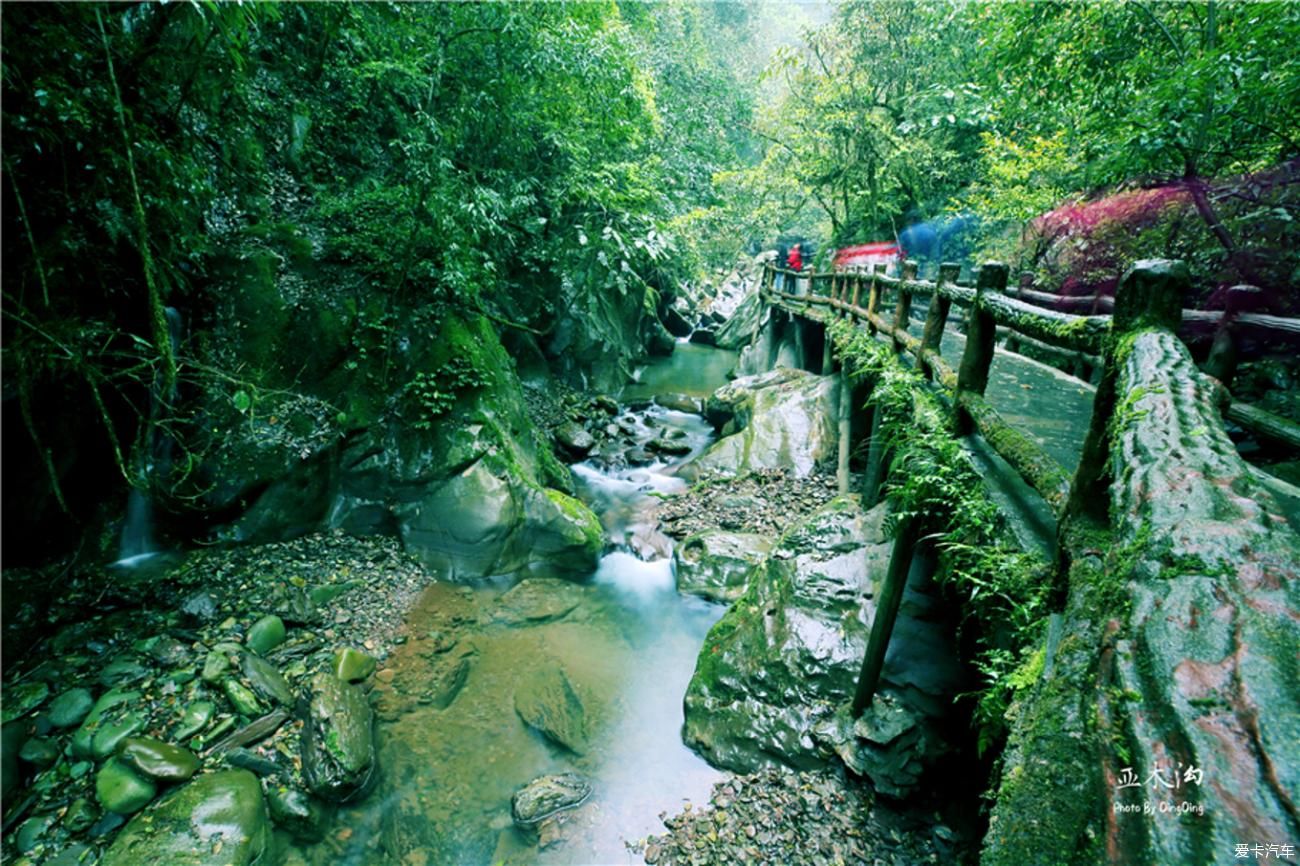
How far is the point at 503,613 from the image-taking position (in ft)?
19.1

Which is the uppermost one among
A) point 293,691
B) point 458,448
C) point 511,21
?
point 511,21

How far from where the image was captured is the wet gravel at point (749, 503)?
7.20m

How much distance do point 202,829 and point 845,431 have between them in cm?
759

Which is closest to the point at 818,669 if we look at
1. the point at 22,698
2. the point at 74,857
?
the point at 74,857

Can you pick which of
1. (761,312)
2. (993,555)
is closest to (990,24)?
(993,555)

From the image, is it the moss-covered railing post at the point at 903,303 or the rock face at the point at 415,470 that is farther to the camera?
the rock face at the point at 415,470

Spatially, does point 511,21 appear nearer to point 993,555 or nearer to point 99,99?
point 99,99

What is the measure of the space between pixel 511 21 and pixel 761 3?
39203 millimetres

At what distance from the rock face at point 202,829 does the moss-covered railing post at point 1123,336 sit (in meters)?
4.81

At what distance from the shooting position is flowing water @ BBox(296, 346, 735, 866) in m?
3.72

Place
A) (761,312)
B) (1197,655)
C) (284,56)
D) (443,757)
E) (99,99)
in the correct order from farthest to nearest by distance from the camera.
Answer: (761,312), (284,56), (443,757), (99,99), (1197,655)

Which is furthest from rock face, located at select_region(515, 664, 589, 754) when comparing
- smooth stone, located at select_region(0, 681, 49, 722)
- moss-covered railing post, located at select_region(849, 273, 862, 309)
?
moss-covered railing post, located at select_region(849, 273, 862, 309)

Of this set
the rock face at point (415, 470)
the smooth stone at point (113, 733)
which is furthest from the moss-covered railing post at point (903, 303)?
the smooth stone at point (113, 733)

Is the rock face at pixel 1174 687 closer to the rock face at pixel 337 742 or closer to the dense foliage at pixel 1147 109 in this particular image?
the rock face at pixel 337 742
